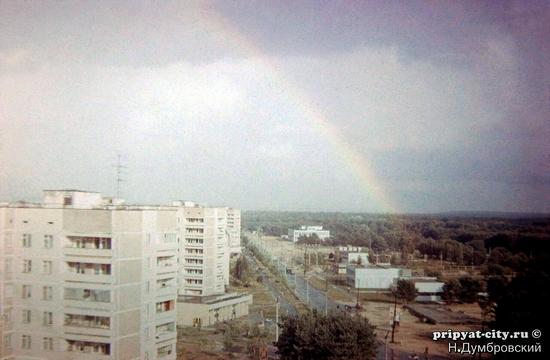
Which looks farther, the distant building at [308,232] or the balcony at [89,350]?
the distant building at [308,232]

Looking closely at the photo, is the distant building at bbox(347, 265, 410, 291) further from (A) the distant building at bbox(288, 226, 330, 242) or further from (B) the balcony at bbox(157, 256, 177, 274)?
(A) the distant building at bbox(288, 226, 330, 242)

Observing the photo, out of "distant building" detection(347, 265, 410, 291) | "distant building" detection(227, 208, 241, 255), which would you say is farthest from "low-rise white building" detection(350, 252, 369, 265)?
"distant building" detection(227, 208, 241, 255)

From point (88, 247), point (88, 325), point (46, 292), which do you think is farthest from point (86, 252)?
point (88, 325)

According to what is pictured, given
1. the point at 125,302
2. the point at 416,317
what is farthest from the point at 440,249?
the point at 125,302

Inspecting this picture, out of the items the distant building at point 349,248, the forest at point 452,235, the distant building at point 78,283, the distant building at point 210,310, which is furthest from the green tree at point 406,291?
the distant building at point 349,248

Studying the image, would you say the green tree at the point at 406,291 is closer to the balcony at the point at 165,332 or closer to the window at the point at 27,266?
the balcony at the point at 165,332

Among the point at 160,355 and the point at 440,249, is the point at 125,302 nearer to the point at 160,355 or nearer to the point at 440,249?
the point at 160,355
